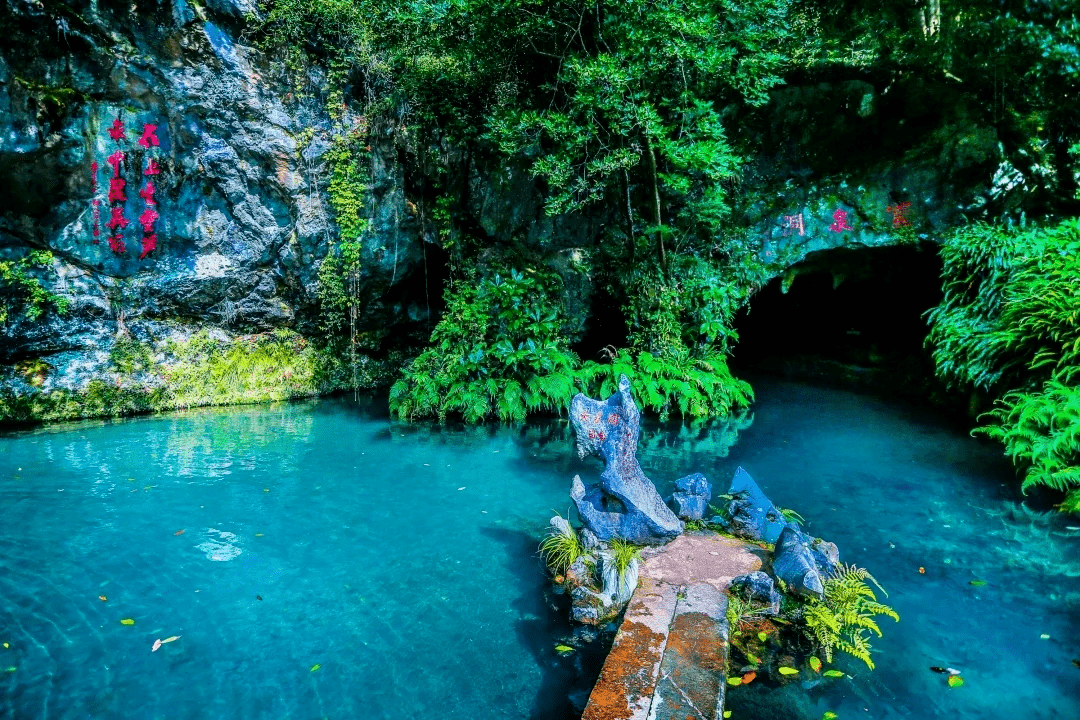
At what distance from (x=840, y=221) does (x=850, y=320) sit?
11.7 feet

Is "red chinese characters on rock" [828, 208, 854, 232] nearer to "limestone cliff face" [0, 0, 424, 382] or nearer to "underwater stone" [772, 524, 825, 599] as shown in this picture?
"underwater stone" [772, 524, 825, 599]

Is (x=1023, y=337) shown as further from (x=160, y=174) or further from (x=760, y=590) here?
(x=160, y=174)

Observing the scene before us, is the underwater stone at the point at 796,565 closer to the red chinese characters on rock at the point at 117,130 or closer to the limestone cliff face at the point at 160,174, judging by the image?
the limestone cliff face at the point at 160,174

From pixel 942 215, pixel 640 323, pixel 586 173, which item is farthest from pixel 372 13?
pixel 942 215

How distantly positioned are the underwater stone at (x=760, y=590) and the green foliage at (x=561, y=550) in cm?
129

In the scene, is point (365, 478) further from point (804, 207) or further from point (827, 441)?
point (804, 207)

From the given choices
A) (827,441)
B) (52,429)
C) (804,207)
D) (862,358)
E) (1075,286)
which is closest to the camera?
(1075,286)

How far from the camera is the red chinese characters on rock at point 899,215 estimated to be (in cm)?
992

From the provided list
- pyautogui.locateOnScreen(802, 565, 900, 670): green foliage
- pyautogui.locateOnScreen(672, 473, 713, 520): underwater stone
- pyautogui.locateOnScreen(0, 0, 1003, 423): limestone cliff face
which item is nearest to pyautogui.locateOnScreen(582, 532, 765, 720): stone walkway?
pyautogui.locateOnScreen(672, 473, 713, 520): underwater stone

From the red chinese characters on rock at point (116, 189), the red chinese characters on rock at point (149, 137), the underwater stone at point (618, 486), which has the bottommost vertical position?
the underwater stone at point (618, 486)

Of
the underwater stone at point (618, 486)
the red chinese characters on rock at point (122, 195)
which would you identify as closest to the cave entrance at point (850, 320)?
the underwater stone at point (618, 486)

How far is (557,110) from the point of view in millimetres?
10055

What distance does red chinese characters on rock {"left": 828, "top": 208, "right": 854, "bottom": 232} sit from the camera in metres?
10.3

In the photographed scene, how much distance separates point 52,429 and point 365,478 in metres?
5.81
